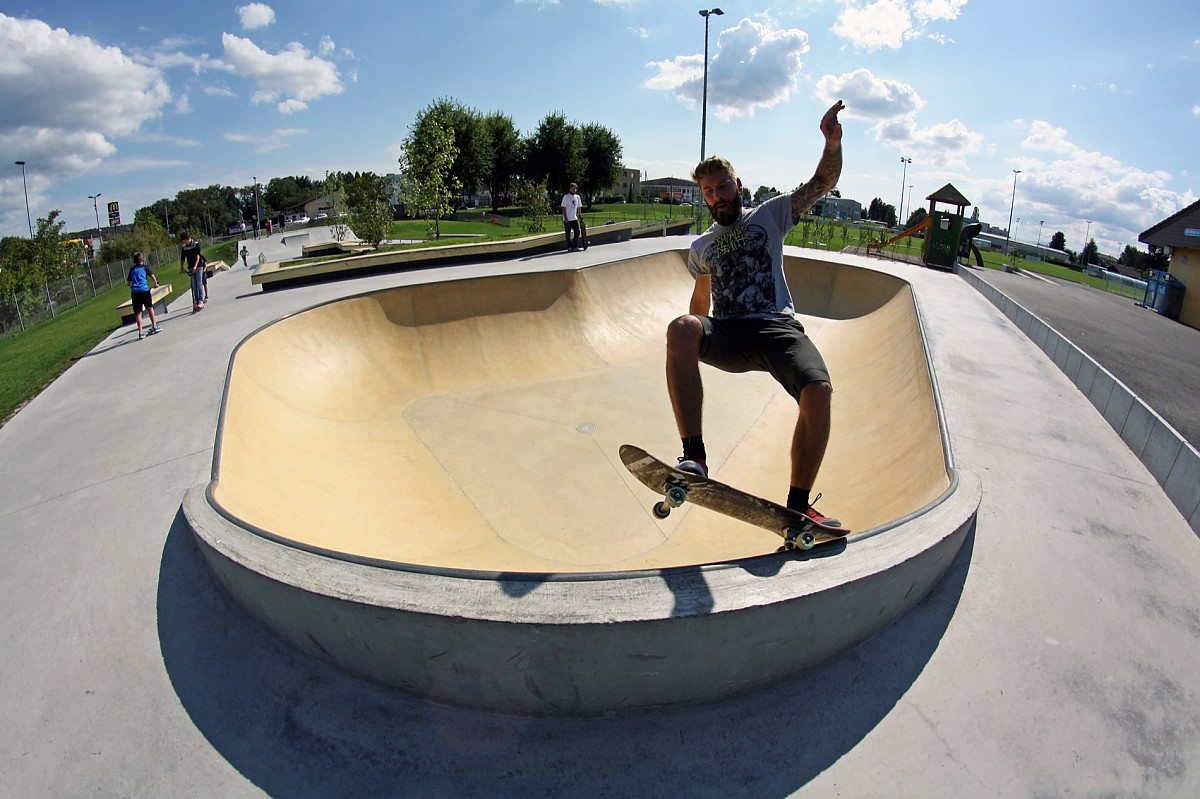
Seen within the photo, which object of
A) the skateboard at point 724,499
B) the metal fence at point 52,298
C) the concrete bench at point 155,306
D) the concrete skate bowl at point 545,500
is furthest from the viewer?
the metal fence at point 52,298

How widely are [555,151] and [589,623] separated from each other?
63041 millimetres

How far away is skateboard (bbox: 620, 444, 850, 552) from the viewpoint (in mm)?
2908

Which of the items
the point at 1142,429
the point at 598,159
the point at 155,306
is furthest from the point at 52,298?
the point at 598,159

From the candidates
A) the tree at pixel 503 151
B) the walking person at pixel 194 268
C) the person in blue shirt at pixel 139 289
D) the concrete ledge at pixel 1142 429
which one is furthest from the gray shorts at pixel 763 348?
the tree at pixel 503 151

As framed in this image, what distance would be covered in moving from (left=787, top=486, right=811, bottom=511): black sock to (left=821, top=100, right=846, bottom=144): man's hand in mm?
1824

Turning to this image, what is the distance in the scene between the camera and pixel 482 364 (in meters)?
10.4

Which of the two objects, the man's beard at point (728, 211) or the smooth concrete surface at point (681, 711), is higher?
the man's beard at point (728, 211)

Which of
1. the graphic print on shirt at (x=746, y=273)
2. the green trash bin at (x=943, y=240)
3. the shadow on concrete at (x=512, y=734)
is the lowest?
the shadow on concrete at (x=512, y=734)

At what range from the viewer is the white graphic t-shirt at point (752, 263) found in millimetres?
3287

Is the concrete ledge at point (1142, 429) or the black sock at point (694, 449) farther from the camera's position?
the concrete ledge at point (1142, 429)

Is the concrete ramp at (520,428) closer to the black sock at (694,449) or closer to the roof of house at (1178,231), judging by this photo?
the black sock at (694,449)

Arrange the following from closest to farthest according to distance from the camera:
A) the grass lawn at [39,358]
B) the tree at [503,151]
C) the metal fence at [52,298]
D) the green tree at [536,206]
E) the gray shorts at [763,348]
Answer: the gray shorts at [763,348] → the grass lawn at [39,358] → the metal fence at [52,298] → the green tree at [536,206] → the tree at [503,151]

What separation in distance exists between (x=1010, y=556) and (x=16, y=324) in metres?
23.8

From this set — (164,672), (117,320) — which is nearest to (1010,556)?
(164,672)
